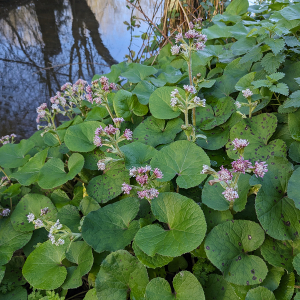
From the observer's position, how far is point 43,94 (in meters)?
3.83

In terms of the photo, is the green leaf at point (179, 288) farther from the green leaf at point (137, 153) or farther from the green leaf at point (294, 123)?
the green leaf at point (294, 123)

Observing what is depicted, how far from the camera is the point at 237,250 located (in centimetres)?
81

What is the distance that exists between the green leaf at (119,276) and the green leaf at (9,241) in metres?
0.58

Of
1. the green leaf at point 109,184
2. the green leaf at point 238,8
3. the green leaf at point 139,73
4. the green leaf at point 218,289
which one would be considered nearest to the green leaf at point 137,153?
the green leaf at point 109,184

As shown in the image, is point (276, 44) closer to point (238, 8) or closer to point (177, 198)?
point (177, 198)

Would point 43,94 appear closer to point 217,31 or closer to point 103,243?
point 217,31

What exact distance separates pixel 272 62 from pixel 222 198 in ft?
2.48

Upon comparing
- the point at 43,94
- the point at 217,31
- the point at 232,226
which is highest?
the point at 217,31

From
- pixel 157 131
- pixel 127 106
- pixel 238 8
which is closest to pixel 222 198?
pixel 157 131

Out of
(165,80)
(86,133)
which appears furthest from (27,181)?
(165,80)

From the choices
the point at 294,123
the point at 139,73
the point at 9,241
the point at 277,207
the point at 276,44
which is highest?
the point at 276,44

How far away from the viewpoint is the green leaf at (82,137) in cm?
126

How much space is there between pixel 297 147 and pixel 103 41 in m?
4.55

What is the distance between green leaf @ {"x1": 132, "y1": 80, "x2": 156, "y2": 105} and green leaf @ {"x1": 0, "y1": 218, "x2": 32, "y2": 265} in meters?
0.99
